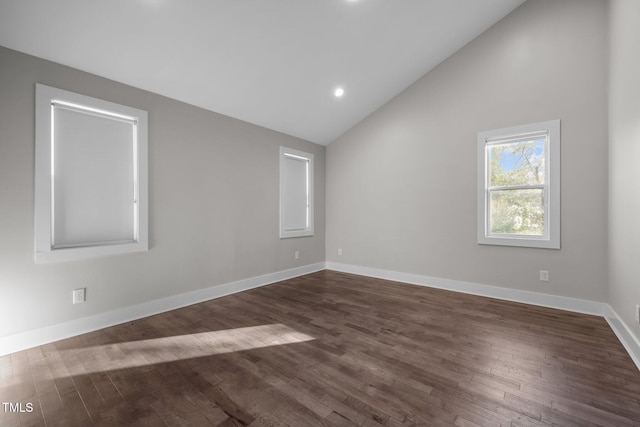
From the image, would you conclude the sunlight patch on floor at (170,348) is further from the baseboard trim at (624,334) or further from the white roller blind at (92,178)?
the baseboard trim at (624,334)

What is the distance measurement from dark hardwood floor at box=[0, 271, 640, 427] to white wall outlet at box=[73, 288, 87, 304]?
33 centimetres

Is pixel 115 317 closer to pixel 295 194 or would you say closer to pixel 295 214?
pixel 295 214

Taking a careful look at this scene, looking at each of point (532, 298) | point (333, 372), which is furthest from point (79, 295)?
point (532, 298)

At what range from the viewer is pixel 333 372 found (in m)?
1.95

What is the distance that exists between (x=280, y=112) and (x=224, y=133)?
882 millimetres

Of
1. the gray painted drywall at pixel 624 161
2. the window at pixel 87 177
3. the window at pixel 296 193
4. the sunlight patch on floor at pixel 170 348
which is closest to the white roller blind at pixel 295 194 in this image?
the window at pixel 296 193

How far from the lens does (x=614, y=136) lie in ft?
9.10

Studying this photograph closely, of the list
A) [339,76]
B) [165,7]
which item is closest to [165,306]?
[165,7]

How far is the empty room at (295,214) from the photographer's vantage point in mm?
1819

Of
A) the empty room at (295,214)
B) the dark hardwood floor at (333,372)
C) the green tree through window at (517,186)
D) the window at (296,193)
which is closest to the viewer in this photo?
the dark hardwood floor at (333,372)

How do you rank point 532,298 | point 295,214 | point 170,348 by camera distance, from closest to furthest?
point 170,348 < point 532,298 < point 295,214

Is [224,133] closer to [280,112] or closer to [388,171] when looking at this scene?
[280,112]

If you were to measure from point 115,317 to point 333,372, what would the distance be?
7.55 feet

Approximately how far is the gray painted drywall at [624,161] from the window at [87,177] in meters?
4.46
